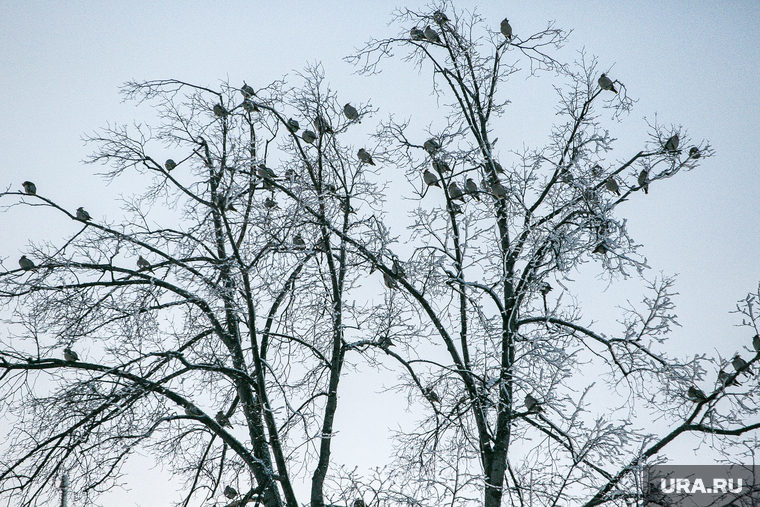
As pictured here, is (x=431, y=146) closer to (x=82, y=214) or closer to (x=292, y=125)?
(x=292, y=125)

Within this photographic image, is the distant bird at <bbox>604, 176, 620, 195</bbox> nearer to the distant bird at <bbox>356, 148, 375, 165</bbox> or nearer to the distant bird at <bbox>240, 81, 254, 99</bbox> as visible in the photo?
the distant bird at <bbox>356, 148, 375, 165</bbox>

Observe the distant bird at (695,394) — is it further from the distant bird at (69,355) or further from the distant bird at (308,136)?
the distant bird at (69,355)

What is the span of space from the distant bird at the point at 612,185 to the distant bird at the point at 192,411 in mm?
4987

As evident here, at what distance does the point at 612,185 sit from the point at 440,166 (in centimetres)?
181

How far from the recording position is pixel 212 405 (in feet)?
28.2

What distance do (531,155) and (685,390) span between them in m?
3.04

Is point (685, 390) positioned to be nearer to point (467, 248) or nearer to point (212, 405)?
point (467, 248)

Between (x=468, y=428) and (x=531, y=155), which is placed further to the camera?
(x=531, y=155)

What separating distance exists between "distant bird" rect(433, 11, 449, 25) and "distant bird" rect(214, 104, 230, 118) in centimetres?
269

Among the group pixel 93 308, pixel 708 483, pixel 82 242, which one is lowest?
pixel 708 483

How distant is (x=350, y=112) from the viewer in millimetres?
7703

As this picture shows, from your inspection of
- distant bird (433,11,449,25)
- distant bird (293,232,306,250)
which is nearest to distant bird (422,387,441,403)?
distant bird (293,232,306,250)

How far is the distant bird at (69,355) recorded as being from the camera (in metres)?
7.00

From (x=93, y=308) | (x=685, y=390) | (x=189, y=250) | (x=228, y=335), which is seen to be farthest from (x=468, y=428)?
(x=93, y=308)
